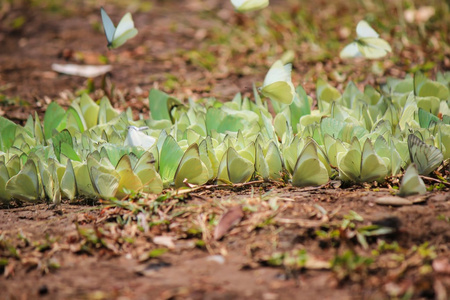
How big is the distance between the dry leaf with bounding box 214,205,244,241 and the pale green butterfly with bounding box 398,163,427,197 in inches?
21.3

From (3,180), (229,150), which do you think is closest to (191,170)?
(229,150)

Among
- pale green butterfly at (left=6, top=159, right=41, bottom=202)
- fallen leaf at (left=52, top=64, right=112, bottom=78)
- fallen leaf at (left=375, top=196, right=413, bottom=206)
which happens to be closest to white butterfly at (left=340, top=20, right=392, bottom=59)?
fallen leaf at (left=375, top=196, right=413, bottom=206)

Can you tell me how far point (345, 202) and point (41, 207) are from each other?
108cm

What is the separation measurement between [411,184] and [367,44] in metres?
0.95

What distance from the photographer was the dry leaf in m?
1.68

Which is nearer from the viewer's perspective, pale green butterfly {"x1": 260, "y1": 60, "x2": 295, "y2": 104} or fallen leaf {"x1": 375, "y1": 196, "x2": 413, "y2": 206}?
fallen leaf {"x1": 375, "y1": 196, "x2": 413, "y2": 206}

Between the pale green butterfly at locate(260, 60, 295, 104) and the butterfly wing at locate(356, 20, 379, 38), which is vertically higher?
the butterfly wing at locate(356, 20, 379, 38)

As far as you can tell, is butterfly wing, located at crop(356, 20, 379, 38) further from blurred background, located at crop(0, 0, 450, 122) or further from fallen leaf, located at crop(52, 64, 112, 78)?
fallen leaf, located at crop(52, 64, 112, 78)

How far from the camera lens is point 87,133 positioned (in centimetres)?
241

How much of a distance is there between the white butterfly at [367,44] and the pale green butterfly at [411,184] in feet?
2.89

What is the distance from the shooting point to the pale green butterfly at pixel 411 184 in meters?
1.79

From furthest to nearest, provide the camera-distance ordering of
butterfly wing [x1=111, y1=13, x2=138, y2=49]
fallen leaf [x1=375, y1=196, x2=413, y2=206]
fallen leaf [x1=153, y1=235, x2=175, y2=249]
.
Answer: butterfly wing [x1=111, y1=13, x2=138, y2=49] → fallen leaf [x1=375, y1=196, x2=413, y2=206] → fallen leaf [x1=153, y1=235, x2=175, y2=249]

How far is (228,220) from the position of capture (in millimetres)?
1715

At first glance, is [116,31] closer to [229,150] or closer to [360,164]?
[229,150]
